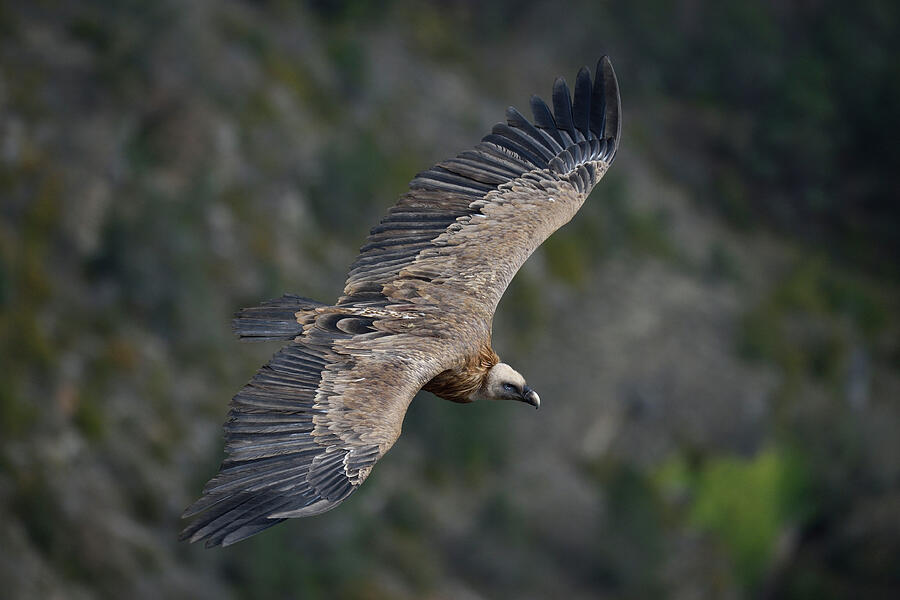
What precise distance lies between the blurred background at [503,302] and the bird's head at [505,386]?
16028 millimetres

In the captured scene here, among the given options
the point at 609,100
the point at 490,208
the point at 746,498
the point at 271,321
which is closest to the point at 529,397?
the point at 490,208

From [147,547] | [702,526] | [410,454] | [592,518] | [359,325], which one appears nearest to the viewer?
[359,325]

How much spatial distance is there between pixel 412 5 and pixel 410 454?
2237cm

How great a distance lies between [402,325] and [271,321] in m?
1.01

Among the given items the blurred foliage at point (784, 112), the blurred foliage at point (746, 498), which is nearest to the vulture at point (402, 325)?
the blurred foliage at point (746, 498)

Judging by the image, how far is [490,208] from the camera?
11.5 meters

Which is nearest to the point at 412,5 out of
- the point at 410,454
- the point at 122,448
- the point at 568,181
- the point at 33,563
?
the point at 410,454

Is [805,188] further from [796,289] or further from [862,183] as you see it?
[796,289]

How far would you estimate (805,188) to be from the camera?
58.1 m

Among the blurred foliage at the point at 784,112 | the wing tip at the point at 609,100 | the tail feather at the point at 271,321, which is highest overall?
the blurred foliage at the point at 784,112

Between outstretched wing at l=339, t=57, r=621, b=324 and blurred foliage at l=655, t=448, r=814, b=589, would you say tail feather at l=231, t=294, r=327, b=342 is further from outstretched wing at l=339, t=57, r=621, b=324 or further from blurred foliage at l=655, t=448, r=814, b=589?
blurred foliage at l=655, t=448, r=814, b=589

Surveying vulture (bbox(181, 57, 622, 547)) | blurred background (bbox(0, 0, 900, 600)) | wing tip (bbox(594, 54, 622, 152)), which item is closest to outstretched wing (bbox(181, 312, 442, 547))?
vulture (bbox(181, 57, 622, 547))

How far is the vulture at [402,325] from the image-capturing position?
8.68 metres

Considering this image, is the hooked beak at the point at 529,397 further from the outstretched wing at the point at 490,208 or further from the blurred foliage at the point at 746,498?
the blurred foliage at the point at 746,498
